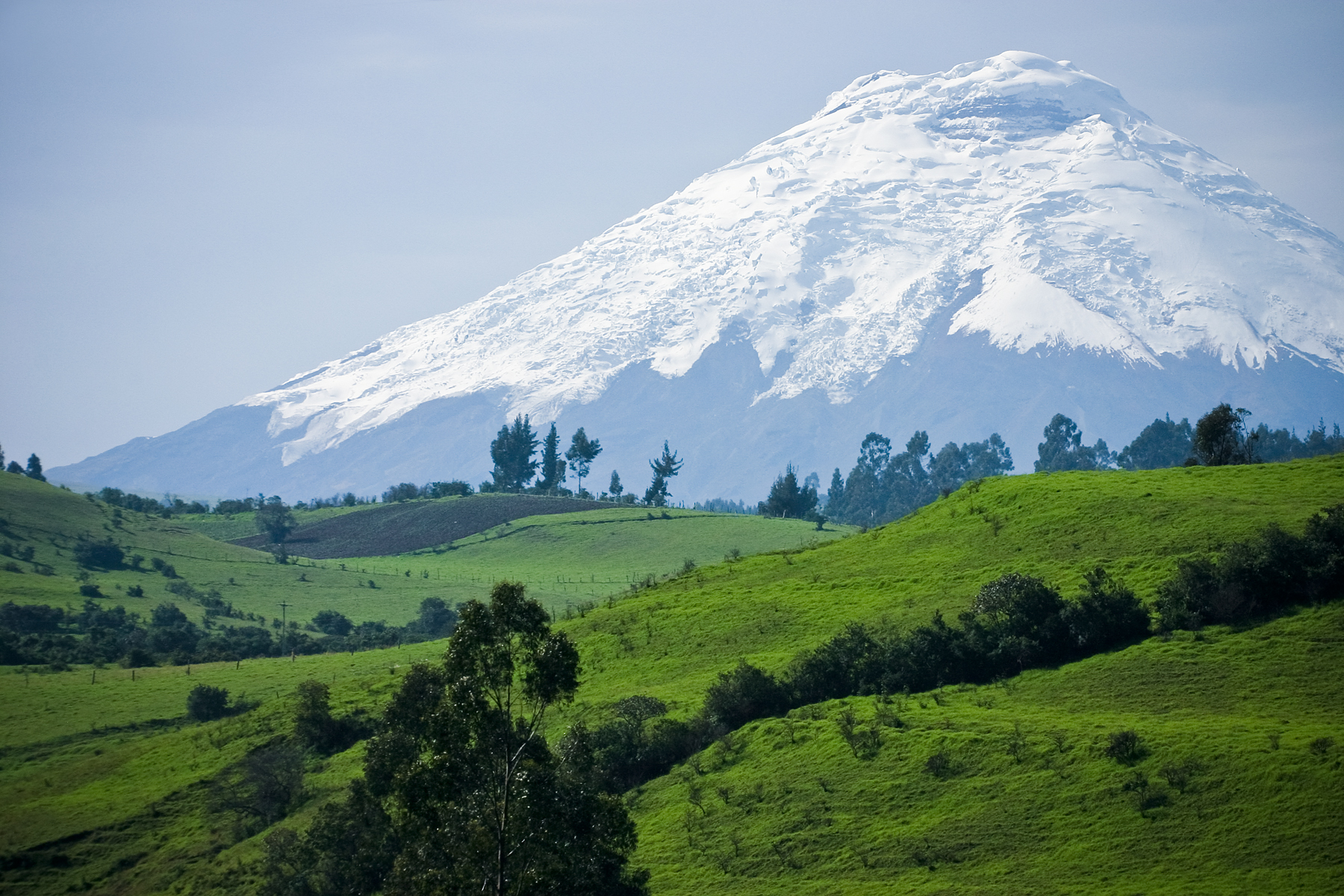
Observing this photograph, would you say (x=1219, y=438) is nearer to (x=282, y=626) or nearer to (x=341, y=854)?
(x=341, y=854)

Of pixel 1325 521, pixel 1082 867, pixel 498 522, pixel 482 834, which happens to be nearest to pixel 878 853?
pixel 1082 867

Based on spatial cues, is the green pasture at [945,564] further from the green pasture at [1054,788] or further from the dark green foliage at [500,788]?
the dark green foliage at [500,788]

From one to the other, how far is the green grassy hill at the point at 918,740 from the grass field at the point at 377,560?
45.2 meters

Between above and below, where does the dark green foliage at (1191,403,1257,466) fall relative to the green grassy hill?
above

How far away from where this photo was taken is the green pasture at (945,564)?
2527 inches

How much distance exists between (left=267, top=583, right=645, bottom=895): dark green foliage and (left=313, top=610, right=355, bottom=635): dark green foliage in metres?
91.2

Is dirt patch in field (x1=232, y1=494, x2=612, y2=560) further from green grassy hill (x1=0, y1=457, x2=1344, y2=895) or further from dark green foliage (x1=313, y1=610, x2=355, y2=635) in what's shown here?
green grassy hill (x1=0, y1=457, x2=1344, y2=895)

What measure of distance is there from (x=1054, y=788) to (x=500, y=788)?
21813 mm

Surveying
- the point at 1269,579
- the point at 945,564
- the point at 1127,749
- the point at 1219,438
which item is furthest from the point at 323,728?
the point at 1219,438

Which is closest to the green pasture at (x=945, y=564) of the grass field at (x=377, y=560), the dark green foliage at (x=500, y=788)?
the dark green foliage at (x=500, y=788)

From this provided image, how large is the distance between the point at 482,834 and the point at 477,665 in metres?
5.68

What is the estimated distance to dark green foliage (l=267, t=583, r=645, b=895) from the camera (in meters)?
35.5

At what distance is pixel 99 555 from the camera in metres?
148

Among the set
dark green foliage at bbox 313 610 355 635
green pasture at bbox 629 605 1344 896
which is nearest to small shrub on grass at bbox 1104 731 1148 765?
green pasture at bbox 629 605 1344 896
